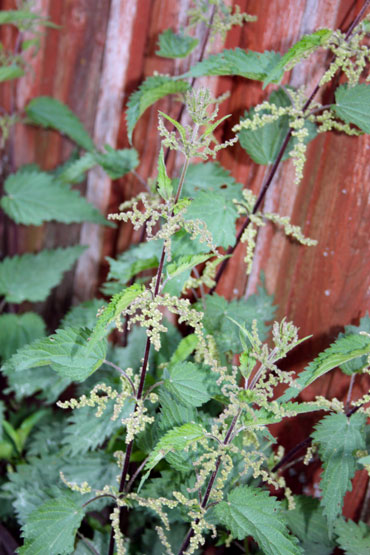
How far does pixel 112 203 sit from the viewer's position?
1.83 metres

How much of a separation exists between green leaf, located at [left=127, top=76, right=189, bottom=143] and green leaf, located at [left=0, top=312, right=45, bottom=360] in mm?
824

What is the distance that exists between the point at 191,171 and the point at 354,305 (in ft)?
1.73

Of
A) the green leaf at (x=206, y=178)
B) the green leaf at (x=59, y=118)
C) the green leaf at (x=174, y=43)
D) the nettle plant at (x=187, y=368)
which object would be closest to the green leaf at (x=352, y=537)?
the nettle plant at (x=187, y=368)

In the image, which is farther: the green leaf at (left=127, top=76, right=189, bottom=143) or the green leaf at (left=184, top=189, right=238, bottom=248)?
the green leaf at (left=127, top=76, right=189, bottom=143)

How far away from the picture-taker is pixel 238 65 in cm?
103

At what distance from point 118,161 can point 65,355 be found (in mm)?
726

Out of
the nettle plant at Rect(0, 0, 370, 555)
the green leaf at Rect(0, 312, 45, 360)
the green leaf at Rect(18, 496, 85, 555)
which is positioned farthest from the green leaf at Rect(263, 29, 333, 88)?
the green leaf at Rect(0, 312, 45, 360)

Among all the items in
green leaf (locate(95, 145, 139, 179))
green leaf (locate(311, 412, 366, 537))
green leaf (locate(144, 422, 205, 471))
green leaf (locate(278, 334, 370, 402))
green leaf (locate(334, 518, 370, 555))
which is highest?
green leaf (locate(95, 145, 139, 179))

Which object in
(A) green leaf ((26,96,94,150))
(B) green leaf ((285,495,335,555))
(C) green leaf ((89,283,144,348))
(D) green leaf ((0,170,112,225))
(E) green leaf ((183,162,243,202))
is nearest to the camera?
(C) green leaf ((89,283,144,348))

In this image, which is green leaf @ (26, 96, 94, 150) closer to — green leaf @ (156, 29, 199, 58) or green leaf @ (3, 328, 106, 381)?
green leaf @ (156, 29, 199, 58)

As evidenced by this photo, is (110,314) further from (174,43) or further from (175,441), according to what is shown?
(174,43)

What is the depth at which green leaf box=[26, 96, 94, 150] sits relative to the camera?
1.72 m

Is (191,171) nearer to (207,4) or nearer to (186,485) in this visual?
(207,4)

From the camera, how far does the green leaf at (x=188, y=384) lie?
0.89m
